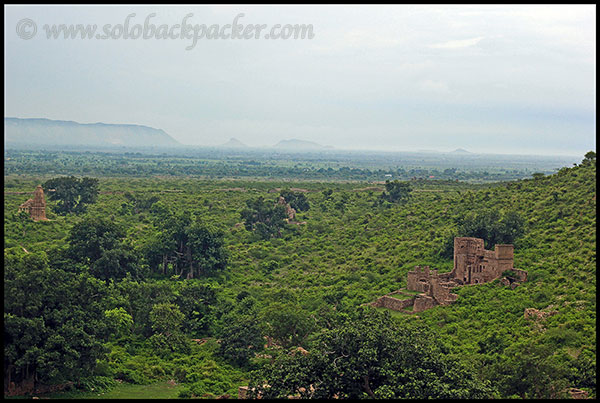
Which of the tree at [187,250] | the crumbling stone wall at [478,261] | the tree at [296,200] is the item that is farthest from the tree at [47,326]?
the tree at [296,200]

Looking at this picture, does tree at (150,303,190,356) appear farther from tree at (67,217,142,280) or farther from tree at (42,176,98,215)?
tree at (42,176,98,215)

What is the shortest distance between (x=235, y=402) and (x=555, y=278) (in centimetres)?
1969

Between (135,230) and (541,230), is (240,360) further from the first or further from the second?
(135,230)

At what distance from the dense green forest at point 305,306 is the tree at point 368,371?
67 millimetres

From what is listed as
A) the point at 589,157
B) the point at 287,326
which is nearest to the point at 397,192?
the point at 589,157

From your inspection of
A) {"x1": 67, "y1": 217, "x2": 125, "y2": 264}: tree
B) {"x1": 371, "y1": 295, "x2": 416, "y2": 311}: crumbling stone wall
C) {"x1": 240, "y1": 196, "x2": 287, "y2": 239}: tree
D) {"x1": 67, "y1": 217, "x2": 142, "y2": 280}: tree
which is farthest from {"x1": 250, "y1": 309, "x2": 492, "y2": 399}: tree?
{"x1": 240, "y1": 196, "x2": 287, "y2": 239}: tree

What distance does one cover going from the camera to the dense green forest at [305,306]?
880 inches

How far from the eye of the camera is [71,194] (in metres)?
72.2

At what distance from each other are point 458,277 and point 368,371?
17843mm

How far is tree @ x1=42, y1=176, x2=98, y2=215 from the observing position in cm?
7175

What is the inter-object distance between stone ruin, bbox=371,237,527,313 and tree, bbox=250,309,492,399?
40.9 ft

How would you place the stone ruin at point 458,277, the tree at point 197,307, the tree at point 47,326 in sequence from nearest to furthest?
the tree at point 47,326 → the stone ruin at point 458,277 → the tree at point 197,307

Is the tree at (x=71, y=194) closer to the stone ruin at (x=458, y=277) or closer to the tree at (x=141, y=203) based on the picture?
the tree at (x=141, y=203)

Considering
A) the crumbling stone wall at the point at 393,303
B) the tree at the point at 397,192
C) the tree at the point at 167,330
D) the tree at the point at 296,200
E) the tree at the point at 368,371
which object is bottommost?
the tree at the point at 167,330
